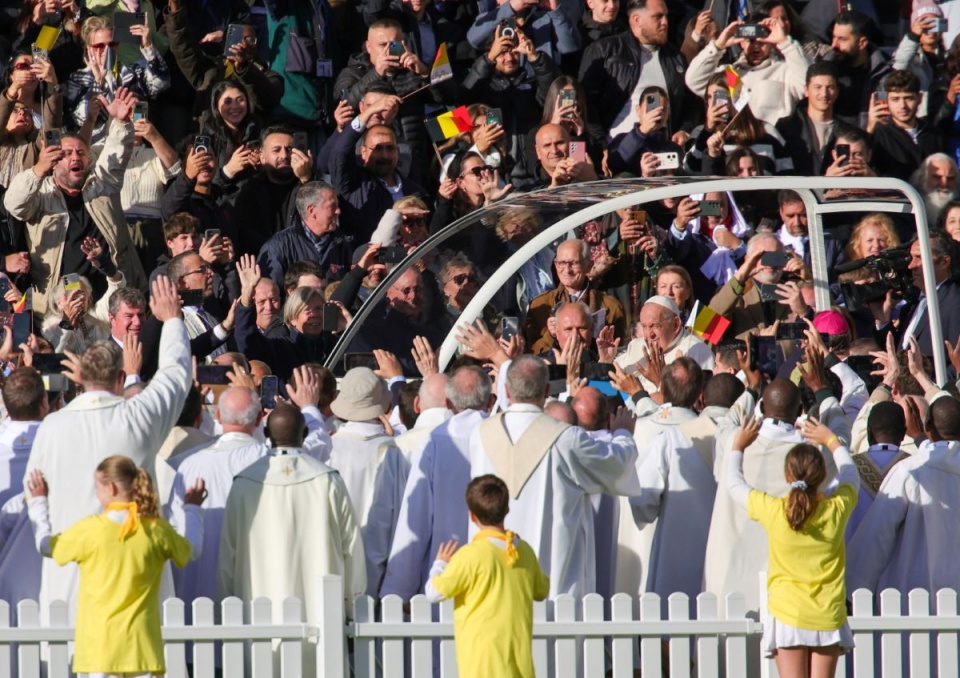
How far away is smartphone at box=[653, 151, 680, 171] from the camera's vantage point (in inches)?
504

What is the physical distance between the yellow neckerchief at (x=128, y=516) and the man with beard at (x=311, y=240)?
16.2 feet

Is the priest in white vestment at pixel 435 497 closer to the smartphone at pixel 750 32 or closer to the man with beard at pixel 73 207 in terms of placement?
the man with beard at pixel 73 207

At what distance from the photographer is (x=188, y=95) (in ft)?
45.9

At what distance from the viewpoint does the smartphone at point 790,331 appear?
10391mm

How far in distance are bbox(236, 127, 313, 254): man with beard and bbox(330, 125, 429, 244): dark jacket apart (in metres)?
0.20

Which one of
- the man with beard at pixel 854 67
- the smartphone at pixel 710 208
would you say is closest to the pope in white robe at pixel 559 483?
the smartphone at pixel 710 208

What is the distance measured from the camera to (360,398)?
8.87 m

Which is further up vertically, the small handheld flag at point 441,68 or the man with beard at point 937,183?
the small handheld flag at point 441,68

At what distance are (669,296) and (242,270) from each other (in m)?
2.44

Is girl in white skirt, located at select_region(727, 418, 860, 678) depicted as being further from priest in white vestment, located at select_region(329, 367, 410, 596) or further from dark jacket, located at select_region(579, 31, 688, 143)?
dark jacket, located at select_region(579, 31, 688, 143)

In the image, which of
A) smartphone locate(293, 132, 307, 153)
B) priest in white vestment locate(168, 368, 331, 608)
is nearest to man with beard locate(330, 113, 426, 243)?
smartphone locate(293, 132, 307, 153)

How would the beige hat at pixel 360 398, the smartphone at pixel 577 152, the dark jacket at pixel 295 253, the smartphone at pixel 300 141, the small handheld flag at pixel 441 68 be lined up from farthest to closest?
1. the small handheld flag at pixel 441 68
2. the smartphone at pixel 300 141
3. the smartphone at pixel 577 152
4. the dark jacket at pixel 295 253
5. the beige hat at pixel 360 398

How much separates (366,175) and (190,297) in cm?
251

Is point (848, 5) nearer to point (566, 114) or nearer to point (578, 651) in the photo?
point (566, 114)
